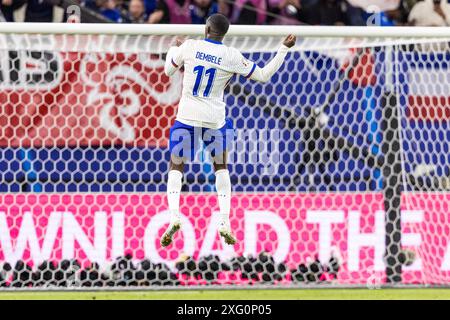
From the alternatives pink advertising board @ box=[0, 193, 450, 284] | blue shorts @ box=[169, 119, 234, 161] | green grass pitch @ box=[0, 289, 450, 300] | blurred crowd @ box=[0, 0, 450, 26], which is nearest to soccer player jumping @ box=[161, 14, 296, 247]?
blue shorts @ box=[169, 119, 234, 161]

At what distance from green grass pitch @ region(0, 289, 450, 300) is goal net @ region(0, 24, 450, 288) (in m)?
0.43

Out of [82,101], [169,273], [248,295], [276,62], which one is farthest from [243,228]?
[276,62]

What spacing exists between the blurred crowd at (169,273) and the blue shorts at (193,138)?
1693 millimetres

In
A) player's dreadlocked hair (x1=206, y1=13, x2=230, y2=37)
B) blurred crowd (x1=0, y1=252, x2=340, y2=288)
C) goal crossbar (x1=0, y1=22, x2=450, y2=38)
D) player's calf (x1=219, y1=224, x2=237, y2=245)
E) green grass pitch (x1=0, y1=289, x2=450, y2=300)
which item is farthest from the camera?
blurred crowd (x1=0, y1=252, x2=340, y2=288)

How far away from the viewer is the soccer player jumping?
25.2 ft

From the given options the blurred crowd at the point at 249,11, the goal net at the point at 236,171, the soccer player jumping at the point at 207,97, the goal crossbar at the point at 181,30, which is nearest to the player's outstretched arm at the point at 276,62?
the soccer player jumping at the point at 207,97

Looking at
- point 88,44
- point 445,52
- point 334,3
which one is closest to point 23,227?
point 88,44

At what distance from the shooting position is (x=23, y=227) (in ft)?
30.8

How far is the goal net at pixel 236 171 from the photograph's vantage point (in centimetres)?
936

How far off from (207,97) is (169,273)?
2.13 metres

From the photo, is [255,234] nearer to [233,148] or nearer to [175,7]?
[233,148]

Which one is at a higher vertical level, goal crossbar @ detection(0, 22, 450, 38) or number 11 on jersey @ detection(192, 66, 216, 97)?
goal crossbar @ detection(0, 22, 450, 38)

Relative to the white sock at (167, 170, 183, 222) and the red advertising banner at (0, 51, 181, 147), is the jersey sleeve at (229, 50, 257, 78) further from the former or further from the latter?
the red advertising banner at (0, 51, 181, 147)

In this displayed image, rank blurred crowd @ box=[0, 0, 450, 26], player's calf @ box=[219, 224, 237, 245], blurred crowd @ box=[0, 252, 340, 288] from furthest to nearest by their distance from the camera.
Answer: blurred crowd @ box=[0, 0, 450, 26] < blurred crowd @ box=[0, 252, 340, 288] < player's calf @ box=[219, 224, 237, 245]
